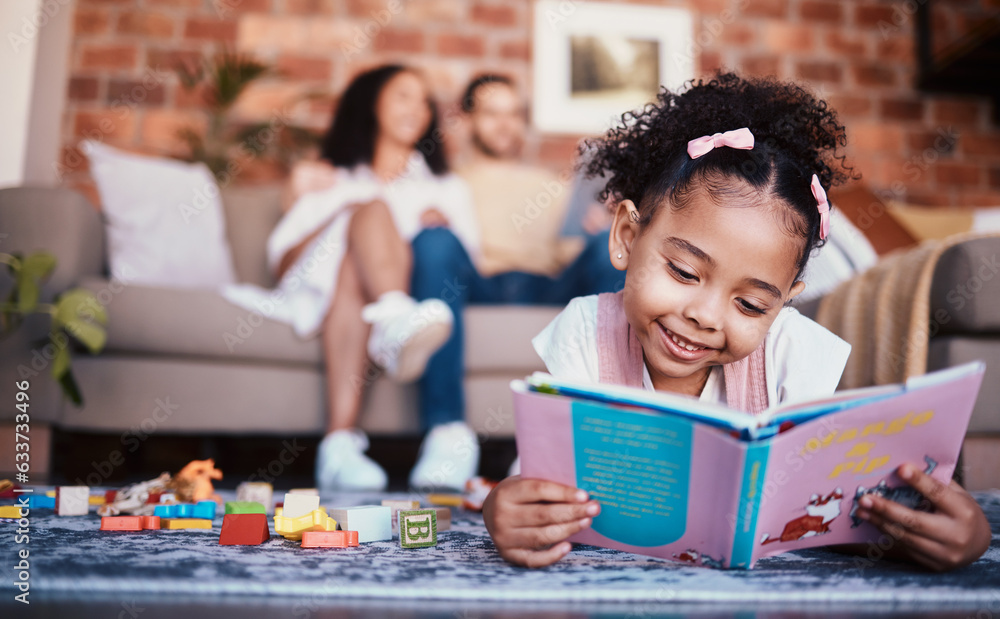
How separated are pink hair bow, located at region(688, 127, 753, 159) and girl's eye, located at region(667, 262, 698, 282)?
14cm

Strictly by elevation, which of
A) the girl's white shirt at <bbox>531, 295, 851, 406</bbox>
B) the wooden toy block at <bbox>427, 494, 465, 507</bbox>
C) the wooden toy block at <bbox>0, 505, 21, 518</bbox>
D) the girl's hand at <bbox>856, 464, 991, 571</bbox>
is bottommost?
the wooden toy block at <bbox>427, 494, 465, 507</bbox>

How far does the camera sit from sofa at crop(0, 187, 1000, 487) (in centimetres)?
166

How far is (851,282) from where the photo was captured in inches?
63.5

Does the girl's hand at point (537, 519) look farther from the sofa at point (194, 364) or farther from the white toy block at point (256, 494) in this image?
the sofa at point (194, 364)

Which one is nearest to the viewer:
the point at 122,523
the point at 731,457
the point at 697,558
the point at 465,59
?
the point at 731,457

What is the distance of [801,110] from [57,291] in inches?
60.6

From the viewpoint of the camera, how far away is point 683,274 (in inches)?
34.0

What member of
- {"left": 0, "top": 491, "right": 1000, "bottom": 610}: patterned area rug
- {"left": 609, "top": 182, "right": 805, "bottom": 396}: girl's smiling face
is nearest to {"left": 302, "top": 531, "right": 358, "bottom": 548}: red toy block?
{"left": 0, "top": 491, "right": 1000, "bottom": 610}: patterned area rug

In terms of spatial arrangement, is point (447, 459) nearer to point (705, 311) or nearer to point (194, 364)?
point (194, 364)

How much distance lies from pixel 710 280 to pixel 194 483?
30.7 inches

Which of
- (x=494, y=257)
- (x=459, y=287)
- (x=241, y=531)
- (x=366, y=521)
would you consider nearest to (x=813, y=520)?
(x=366, y=521)

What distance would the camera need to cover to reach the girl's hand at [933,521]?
0.71 metres

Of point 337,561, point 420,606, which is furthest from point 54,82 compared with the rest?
point 420,606

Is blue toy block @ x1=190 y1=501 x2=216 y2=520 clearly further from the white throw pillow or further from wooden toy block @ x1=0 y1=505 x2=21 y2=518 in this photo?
the white throw pillow
